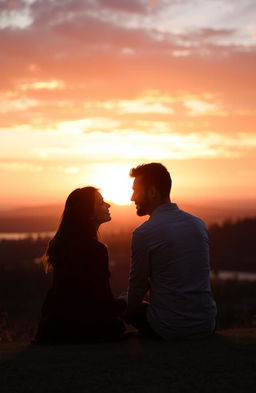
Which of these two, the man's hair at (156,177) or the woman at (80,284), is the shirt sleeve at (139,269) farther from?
the man's hair at (156,177)

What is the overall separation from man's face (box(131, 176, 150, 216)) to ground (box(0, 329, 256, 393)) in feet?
4.56

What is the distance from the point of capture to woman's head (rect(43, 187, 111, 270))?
6.60m

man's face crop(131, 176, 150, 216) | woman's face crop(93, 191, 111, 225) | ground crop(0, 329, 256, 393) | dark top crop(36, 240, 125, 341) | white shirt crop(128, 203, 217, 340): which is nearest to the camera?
ground crop(0, 329, 256, 393)

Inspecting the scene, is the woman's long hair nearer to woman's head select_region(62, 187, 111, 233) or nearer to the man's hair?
woman's head select_region(62, 187, 111, 233)

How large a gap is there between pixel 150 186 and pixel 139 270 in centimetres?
86

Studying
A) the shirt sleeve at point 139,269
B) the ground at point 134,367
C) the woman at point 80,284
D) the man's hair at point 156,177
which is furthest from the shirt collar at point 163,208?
the ground at point 134,367

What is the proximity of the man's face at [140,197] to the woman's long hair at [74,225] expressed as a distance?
57 cm

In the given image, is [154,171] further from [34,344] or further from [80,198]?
[34,344]

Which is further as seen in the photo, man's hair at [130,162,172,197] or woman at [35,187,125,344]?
woman at [35,187,125,344]

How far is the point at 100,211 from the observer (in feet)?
22.2

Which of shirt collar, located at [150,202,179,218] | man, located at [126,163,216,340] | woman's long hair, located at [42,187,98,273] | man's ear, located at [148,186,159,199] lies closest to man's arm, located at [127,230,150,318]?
man, located at [126,163,216,340]

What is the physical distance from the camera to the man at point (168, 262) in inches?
240

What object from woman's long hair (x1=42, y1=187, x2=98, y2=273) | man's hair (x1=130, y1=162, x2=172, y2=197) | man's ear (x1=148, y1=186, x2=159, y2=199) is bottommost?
woman's long hair (x1=42, y1=187, x2=98, y2=273)

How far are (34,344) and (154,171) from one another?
93.3 inches
